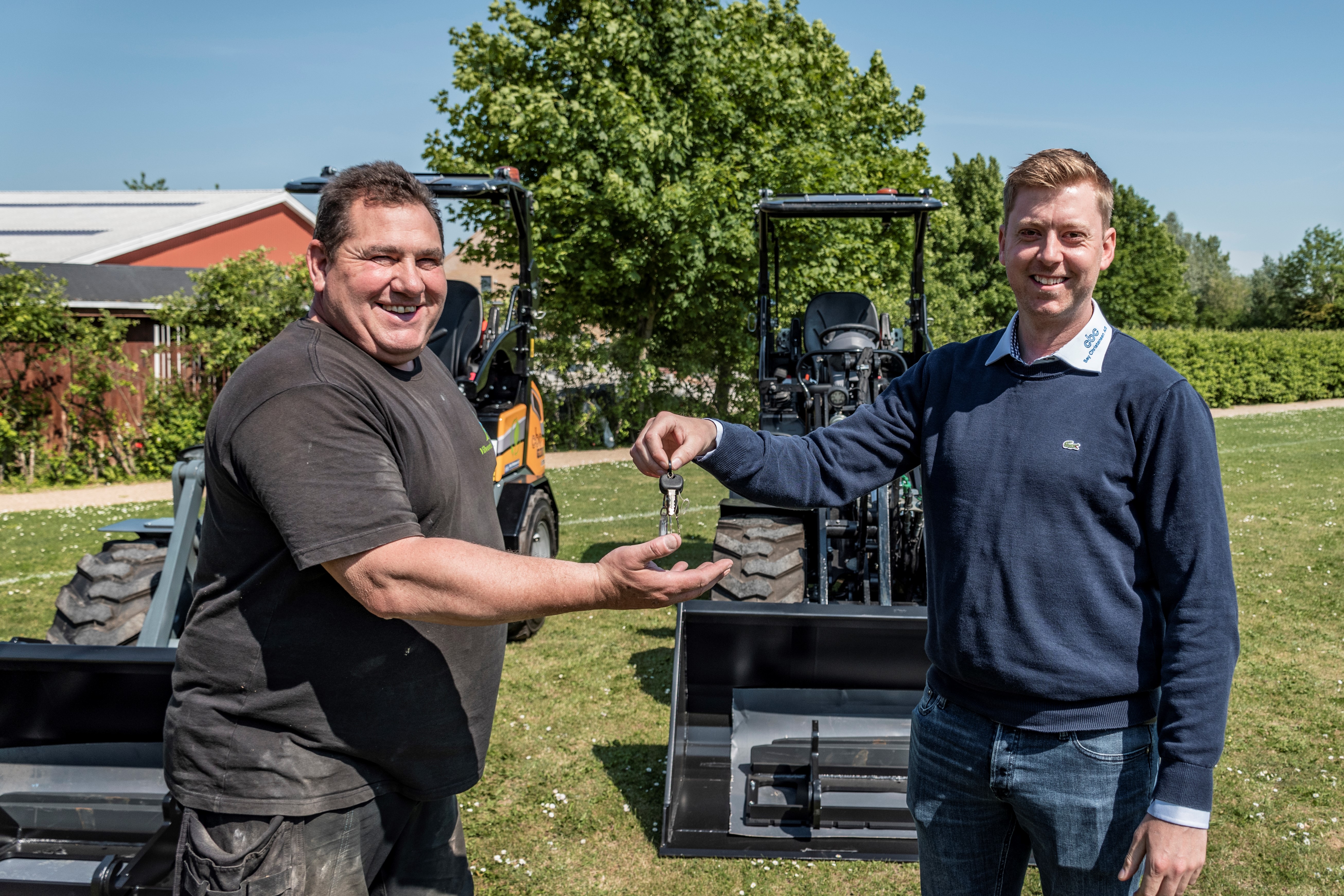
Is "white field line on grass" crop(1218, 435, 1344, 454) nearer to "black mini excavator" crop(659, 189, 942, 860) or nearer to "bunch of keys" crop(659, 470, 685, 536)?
"black mini excavator" crop(659, 189, 942, 860)

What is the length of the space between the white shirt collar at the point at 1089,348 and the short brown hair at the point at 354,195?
119 cm

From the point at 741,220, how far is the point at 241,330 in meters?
7.51

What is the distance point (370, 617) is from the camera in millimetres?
1822

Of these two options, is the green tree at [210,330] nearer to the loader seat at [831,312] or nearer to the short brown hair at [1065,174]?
the loader seat at [831,312]

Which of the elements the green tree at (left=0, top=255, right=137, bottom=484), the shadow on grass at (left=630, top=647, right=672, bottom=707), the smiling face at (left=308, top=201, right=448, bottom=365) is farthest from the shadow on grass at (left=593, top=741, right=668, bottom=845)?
the green tree at (left=0, top=255, right=137, bottom=484)

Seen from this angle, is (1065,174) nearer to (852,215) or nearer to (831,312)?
(852,215)

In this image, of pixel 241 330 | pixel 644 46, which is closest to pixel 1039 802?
pixel 241 330

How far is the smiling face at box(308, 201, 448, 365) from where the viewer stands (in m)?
1.86

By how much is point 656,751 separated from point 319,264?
3.23 m

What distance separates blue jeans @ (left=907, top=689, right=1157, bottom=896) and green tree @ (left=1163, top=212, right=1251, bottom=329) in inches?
1866

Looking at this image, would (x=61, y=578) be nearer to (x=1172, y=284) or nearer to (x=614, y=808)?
(x=614, y=808)

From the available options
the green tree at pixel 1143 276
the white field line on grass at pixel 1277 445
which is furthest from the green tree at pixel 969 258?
the white field line on grass at pixel 1277 445

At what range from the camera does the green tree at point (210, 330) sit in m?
13.5

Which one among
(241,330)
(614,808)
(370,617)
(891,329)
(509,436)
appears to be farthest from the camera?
(241,330)
